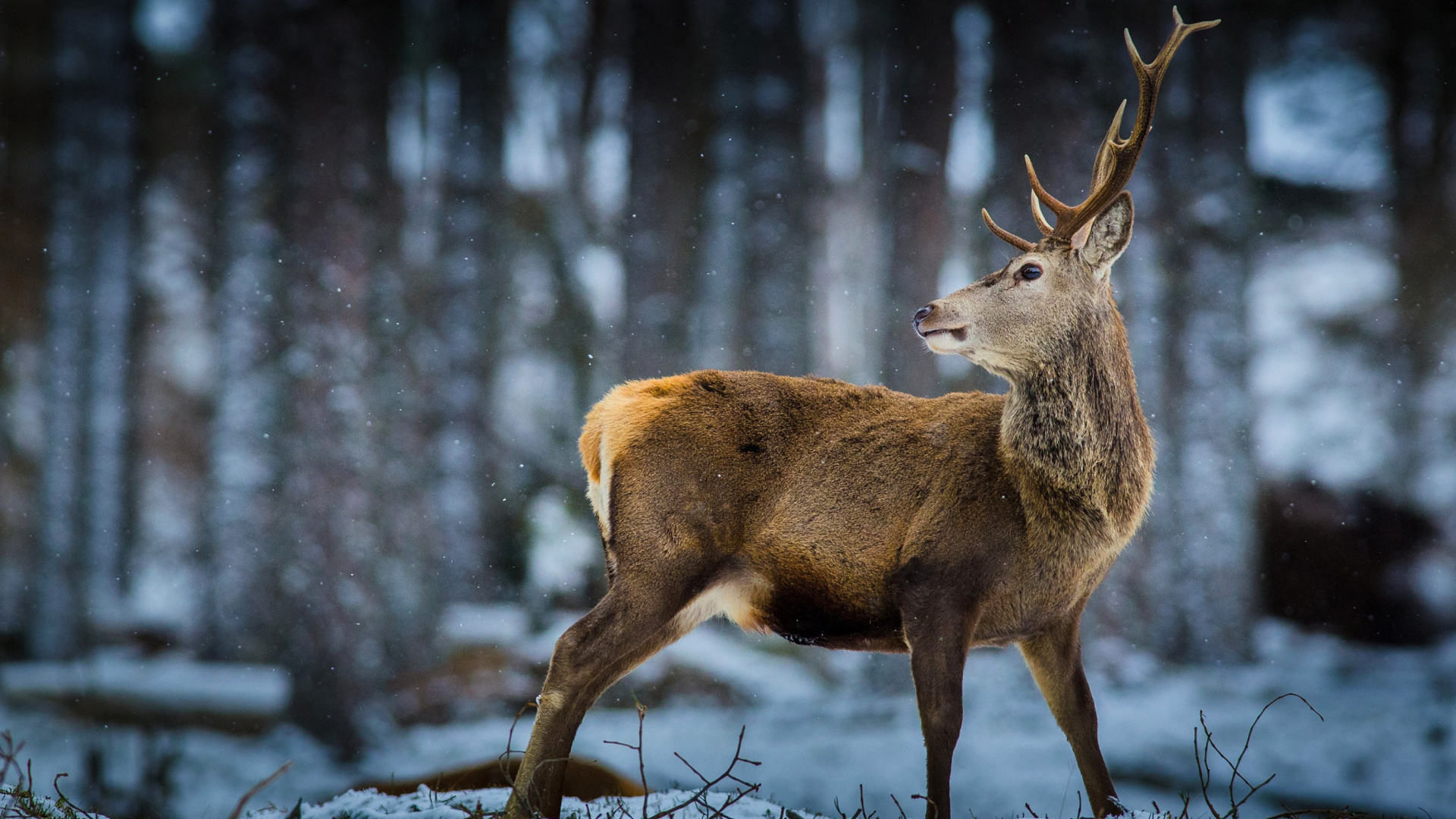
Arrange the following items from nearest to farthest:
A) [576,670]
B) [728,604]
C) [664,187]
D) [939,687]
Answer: [939,687], [576,670], [728,604], [664,187]

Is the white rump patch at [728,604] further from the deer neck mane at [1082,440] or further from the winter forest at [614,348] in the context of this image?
the winter forest at [614,348]

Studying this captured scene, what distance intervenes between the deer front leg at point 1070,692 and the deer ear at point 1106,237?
113cm

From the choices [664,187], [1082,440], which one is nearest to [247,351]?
[664,187]

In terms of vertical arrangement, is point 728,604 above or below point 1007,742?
above

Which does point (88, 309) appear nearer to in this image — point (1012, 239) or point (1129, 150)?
point (1012, 239)

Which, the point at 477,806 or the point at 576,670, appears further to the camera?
the point at 576,670

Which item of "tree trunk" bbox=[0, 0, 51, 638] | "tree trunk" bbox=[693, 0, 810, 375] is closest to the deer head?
"tree trunk" bbox=[693, 0, 810, 375]

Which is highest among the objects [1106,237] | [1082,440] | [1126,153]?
→ [1126,153]

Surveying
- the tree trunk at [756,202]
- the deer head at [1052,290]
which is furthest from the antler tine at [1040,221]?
the tree trunk at [756,202]

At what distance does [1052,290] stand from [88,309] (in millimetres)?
8257

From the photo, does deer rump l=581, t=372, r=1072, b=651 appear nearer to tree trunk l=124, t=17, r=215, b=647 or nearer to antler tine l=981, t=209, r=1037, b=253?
antler tine l=981, t=209, r=1037, b=253

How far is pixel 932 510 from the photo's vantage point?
9.08ft

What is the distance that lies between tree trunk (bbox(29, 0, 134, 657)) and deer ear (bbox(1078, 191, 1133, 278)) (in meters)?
8.09

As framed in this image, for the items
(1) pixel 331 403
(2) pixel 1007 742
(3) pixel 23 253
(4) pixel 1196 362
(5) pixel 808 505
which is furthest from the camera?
(3) pixel 23 253
